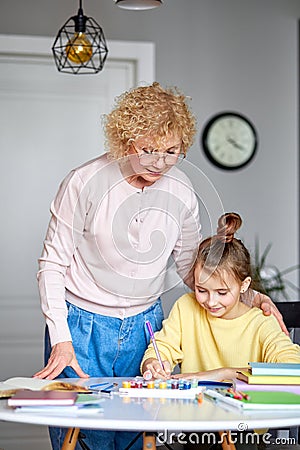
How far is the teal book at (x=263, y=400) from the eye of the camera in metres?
1.72

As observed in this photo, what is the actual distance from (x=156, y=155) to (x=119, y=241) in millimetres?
270

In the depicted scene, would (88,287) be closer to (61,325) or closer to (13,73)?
(61,325)

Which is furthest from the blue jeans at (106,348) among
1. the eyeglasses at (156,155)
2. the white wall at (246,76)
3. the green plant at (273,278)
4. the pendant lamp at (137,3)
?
the white wall at (246,76)

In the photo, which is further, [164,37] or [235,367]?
[164,37]

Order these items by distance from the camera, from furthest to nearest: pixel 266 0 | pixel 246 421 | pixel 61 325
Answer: pixel 266 0 < pixel 61 325 < pixel 246 421

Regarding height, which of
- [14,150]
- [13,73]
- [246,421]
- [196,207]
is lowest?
[246,421]

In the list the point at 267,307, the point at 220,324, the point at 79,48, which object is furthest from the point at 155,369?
the point at 79,48

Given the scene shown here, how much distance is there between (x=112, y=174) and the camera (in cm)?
218

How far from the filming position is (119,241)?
2.16 meters

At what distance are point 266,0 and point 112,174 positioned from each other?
274 centimetres

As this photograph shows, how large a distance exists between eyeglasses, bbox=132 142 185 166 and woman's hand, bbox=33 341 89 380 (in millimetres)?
495

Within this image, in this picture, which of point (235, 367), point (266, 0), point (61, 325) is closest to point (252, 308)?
point (235, 367)

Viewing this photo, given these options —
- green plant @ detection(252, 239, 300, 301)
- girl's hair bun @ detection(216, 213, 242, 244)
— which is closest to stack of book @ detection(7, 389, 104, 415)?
girl's hair bun @ detection(216, 213, 242, 244)

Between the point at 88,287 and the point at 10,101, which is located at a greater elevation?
the point at 10,101
